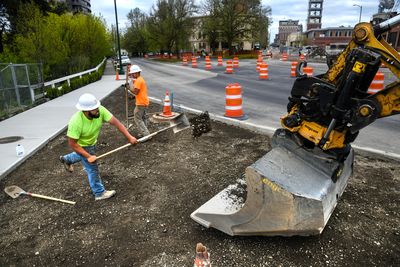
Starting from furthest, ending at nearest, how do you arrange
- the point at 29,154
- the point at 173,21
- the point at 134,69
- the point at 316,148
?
the point at 173,21 < the point at 134,69 < the point at 29,154 < the point at 316,148

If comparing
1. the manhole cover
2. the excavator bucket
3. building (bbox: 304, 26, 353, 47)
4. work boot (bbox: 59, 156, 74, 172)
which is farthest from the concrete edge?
building (bbox: 304, 26, 353, 47)

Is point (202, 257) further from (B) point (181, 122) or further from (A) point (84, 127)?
(B) point (181, 122)

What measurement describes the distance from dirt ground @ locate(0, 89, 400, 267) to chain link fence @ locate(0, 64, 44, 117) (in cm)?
571

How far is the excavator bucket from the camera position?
2.93m

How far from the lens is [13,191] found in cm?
488

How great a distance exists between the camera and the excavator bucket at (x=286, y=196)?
9.61 feet

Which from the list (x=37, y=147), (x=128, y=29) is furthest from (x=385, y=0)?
(x=128, y=29)

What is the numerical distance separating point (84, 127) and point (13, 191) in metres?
1.87

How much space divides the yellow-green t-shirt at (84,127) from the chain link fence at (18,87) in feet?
25.2

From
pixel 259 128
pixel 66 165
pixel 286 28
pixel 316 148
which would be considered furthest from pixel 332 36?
pixel 66 165

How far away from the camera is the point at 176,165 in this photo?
5699 mm

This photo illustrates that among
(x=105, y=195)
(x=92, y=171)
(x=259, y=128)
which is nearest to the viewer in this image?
(x=92, y=171)

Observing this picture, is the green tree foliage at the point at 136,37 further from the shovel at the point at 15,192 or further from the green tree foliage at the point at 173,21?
the shovel at the point at 15,192

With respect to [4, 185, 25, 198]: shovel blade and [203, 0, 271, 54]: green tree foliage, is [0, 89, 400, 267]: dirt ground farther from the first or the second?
[203, 0, 271, 54]: green tree foliage
